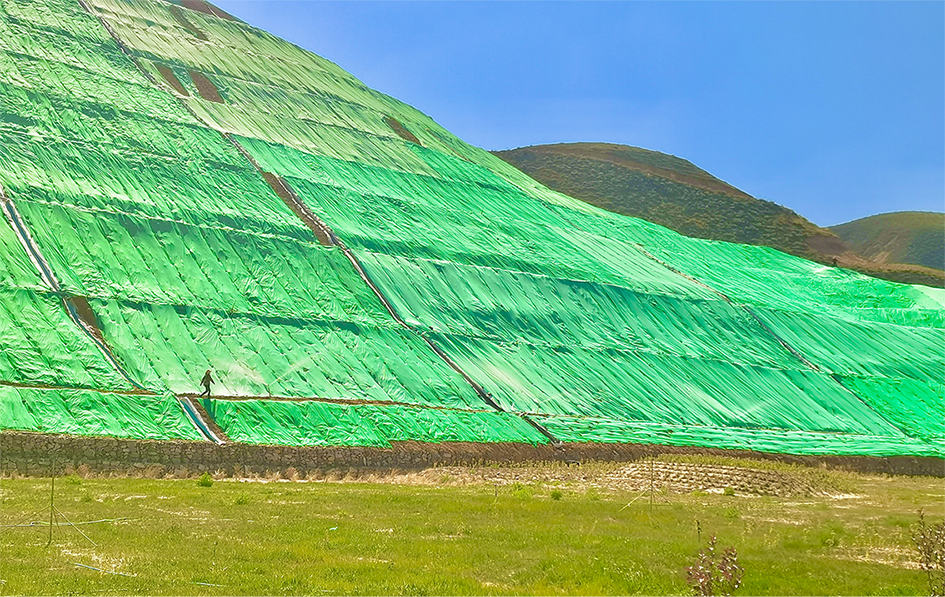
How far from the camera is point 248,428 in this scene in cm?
2836

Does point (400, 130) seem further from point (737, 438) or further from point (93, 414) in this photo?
point (93, 414)

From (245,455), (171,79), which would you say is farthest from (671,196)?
(245,455)

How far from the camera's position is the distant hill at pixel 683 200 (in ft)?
289

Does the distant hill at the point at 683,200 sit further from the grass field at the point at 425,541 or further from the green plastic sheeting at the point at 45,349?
the green plastic sheeting at the point at 45,349

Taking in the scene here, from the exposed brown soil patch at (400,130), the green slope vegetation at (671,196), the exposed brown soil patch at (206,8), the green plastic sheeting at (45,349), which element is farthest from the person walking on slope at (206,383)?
the green slope vegetation at (671,196)

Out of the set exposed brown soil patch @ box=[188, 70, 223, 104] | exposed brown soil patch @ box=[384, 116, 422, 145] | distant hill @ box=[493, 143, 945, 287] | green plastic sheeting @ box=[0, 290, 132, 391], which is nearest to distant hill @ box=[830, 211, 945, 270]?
distant hill @ box=[493, 143, 945, 287]

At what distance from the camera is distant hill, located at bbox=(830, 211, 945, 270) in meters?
153

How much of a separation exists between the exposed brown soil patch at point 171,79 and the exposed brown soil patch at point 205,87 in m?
1.19

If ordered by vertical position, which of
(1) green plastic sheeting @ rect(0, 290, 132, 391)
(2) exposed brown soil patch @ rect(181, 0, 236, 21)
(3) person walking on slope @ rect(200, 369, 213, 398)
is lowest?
(3) person walking on slope @ rect(200, 369, 213, 398)

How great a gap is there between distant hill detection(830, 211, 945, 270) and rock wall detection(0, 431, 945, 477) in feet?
→ 439

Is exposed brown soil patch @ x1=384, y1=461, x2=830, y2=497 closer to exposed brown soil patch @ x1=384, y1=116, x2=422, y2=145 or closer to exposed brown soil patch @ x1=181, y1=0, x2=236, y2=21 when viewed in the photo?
exposed brown soil patch @ x1=384, y1=116, x2=422, y2=145

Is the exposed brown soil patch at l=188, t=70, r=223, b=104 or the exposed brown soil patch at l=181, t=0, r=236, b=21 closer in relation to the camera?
the exposed brown soil patch at l=188, t=70, r=223, b=104

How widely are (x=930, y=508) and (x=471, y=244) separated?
1238 inches

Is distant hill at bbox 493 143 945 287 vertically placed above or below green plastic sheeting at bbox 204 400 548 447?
above
